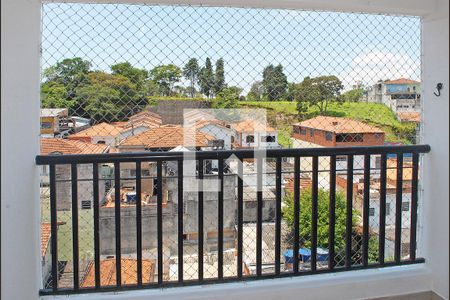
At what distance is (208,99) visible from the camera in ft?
7.02

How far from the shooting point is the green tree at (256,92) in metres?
2.18

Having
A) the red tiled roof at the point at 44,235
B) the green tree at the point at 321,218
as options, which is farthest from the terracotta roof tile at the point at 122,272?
the green tree at the point at 321,218

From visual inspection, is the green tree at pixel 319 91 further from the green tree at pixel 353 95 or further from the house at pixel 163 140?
the house at pixel 163 140

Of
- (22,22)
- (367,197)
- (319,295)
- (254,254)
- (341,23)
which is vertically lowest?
(319,295)

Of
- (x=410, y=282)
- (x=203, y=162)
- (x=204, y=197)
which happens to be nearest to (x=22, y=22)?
(x=203, y=162)

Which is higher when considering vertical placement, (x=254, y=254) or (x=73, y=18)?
(x=73, y=18)

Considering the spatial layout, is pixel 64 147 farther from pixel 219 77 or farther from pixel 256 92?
pixel 256 92

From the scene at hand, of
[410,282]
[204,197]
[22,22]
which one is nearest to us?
[22,22]

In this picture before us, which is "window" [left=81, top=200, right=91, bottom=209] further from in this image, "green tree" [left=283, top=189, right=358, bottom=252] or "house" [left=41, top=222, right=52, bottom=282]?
"green tree" [left=283, top=189, right=358, bottom=252]

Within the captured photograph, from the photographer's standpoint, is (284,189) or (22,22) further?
(284,189)

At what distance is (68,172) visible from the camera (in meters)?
1.96

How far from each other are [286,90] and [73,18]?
1.24 m

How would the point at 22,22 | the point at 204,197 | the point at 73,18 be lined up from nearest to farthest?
1. the point at 22,22
2. the point at 73,18
3. the point at 204,197

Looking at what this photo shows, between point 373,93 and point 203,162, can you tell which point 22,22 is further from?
point 373,93
